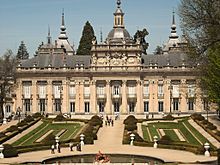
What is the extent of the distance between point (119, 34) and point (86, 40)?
20.0 m

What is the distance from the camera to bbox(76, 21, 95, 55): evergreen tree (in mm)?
108250

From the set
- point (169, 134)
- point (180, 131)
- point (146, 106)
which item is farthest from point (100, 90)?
point (169, 134)

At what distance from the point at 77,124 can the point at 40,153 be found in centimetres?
2508

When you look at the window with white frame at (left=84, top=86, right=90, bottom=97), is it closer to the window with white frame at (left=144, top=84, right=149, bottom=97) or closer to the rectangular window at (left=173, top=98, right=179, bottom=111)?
the window with white frame at (left=144, top=84, right=149, bottom=97)

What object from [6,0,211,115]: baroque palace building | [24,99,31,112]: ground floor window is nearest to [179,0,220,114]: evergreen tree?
[6,0,211,115]: baroque palace building

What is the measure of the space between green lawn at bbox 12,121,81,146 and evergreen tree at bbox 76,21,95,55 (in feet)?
132

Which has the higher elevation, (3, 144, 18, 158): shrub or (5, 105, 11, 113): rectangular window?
(5, 105, 11, 113): rectangular window

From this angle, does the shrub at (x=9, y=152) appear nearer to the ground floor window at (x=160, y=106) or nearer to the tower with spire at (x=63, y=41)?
the ground floor window at (x=160, y=106)

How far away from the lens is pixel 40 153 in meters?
43.8

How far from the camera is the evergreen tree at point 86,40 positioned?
355ft

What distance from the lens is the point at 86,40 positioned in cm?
10875

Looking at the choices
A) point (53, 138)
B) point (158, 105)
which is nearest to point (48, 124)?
point (53, 138)

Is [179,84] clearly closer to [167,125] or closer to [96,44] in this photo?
[96,44]

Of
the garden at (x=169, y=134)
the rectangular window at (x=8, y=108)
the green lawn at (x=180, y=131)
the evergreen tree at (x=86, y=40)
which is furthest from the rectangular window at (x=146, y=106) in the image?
the rectangular window at (x=8, y=108)
